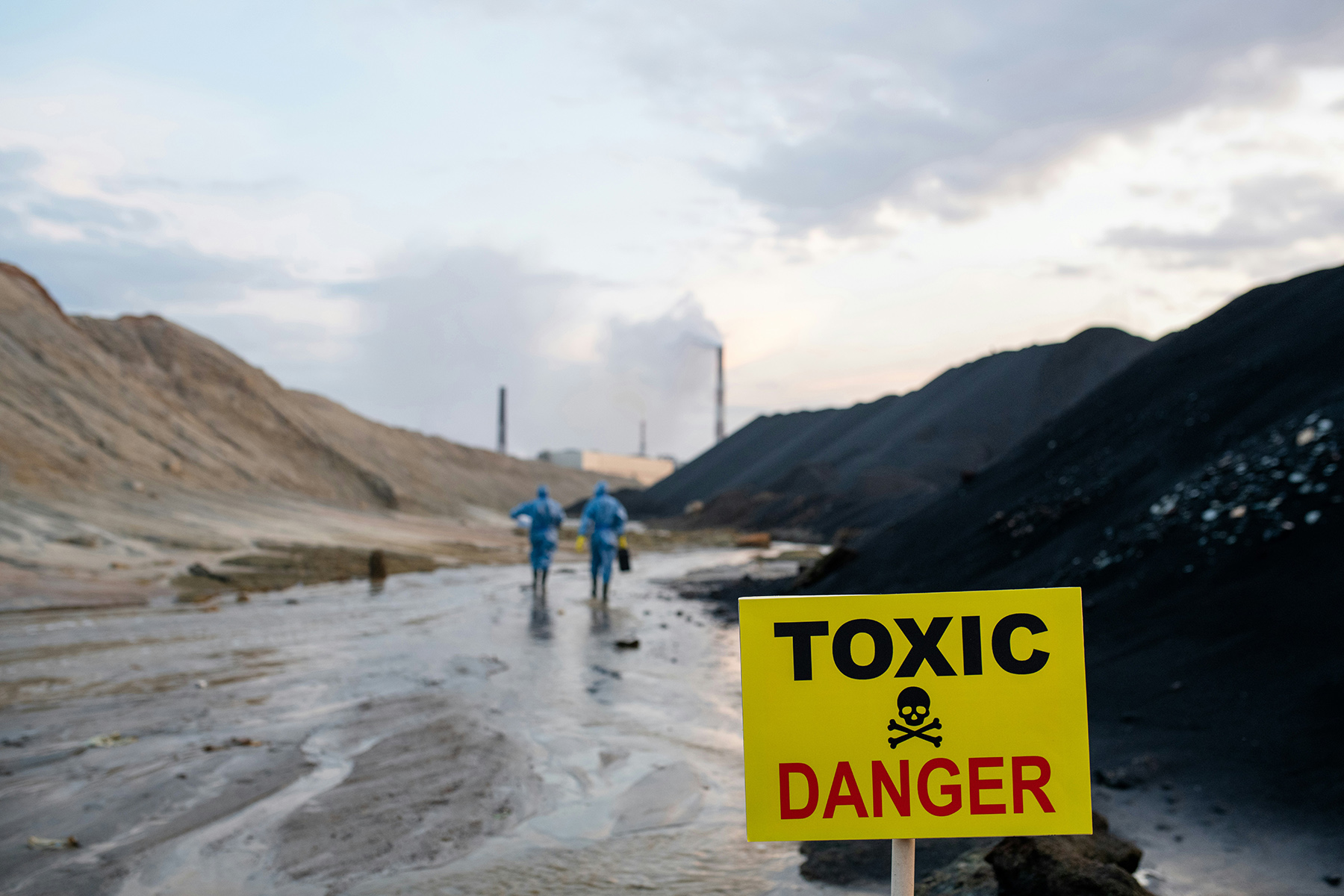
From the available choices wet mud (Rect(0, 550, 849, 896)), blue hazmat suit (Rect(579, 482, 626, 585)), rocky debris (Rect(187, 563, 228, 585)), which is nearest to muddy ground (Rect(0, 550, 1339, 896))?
wet mud (Rect(0, 550, 849, 896))

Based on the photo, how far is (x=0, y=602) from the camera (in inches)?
586

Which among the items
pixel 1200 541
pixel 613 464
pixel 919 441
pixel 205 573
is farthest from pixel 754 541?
pixel 613 464

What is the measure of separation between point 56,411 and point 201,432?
9.94 metres

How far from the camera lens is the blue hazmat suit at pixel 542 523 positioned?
1661 centimetres

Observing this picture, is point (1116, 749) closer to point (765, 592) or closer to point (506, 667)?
point (506, 667)

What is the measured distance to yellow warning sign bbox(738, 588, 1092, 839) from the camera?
94.9 inches

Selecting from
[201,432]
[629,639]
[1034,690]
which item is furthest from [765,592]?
[201,432]

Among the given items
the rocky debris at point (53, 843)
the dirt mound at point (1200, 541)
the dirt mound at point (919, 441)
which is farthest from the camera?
the dirt mound at point (919, 441)

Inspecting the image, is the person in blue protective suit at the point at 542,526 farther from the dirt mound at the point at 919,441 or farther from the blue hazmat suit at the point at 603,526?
the dirt mound at the point at 919,441

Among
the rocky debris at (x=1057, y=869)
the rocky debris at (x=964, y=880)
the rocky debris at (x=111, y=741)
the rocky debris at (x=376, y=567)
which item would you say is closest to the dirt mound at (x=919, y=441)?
the rocky debris at (x=376, y=567)

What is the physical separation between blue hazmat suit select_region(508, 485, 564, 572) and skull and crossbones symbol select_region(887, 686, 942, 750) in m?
13.7

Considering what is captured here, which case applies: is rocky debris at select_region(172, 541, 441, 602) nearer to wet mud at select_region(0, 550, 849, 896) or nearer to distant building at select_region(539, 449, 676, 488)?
wet mud at select_region(0, 550, 849, 896)

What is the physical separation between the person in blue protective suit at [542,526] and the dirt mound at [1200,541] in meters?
4.76

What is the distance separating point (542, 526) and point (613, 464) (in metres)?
77.4
